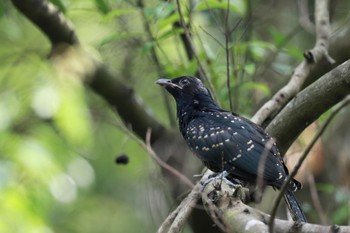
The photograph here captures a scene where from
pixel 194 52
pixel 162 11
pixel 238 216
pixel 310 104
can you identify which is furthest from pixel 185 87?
pixel 238 216

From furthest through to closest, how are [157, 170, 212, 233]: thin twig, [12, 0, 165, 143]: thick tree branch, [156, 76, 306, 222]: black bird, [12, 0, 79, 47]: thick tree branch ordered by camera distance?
1. [12, 0, 165, 143]: thick tree branch
2. [12, 0, 79, 47]: thick tree branch
3. [156, 76, 306, 222]: black bird
4. [157, 170, 212, 233]: thin twig

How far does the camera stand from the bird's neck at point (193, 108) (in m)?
4.96

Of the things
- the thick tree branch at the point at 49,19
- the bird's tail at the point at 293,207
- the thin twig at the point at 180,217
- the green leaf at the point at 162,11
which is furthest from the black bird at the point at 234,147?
the thick tree branch at the point at 49,19

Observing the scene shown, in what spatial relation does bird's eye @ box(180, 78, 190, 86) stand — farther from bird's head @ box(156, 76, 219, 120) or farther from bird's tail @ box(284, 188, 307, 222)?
bird's tail @ box(284, 188, 307, 222)

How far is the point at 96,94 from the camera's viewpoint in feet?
19.6

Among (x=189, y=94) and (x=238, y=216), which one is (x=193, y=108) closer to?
(x=189, y=94)

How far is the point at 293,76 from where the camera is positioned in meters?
4.86

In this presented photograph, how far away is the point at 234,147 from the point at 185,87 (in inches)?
32.6

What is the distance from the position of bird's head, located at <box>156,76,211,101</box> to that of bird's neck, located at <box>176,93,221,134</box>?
3 cm

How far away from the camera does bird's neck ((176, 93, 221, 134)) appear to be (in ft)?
16.3

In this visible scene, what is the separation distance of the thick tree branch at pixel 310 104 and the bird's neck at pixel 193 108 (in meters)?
0.68

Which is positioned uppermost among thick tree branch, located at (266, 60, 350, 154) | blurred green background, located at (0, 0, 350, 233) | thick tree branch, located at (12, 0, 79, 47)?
thick tree branch, located at (266, 60, 350, 154)

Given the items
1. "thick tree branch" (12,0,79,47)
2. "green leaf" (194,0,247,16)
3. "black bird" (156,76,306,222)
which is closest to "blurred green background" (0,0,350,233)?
"green leaf" (194,0,247,16)

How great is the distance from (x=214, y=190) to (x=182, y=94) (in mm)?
1548
